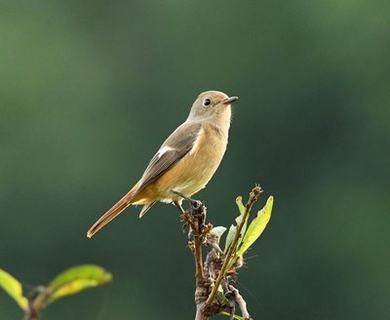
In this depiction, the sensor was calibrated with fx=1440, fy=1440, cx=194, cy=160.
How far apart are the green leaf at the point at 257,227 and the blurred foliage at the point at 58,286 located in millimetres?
655

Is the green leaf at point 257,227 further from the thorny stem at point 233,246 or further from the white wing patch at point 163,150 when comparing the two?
the white wing patch at point 163,150

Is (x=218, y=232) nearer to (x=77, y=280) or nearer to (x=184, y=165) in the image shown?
(x=77, y=280)

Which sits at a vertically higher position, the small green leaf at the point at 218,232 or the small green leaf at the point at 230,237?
the small green leaf at the point at 230,237

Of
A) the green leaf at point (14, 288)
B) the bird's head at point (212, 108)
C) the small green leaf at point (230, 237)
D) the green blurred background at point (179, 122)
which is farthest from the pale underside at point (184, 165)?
the green blurred background at point (179, 122)

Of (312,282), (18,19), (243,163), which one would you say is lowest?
(312,282)

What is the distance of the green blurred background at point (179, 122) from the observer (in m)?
28.4

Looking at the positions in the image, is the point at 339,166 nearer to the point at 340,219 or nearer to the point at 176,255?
the point at 340,219

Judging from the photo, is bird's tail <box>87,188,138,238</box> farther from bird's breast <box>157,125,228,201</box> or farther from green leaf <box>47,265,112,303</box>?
green leaf <box>47,265,112,303</box>

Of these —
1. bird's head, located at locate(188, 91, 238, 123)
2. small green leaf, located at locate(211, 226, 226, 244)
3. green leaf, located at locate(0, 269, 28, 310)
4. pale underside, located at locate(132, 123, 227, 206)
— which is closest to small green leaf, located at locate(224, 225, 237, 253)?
small green leaf, located at locate(211, 226, 226, 244)

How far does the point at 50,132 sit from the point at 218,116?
2651 cm

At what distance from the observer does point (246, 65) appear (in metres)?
36.9

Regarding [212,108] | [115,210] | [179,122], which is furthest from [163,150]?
[179,122]

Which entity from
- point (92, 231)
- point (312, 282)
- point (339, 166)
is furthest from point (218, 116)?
point (339, 166)

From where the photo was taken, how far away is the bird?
5594 millimetres
